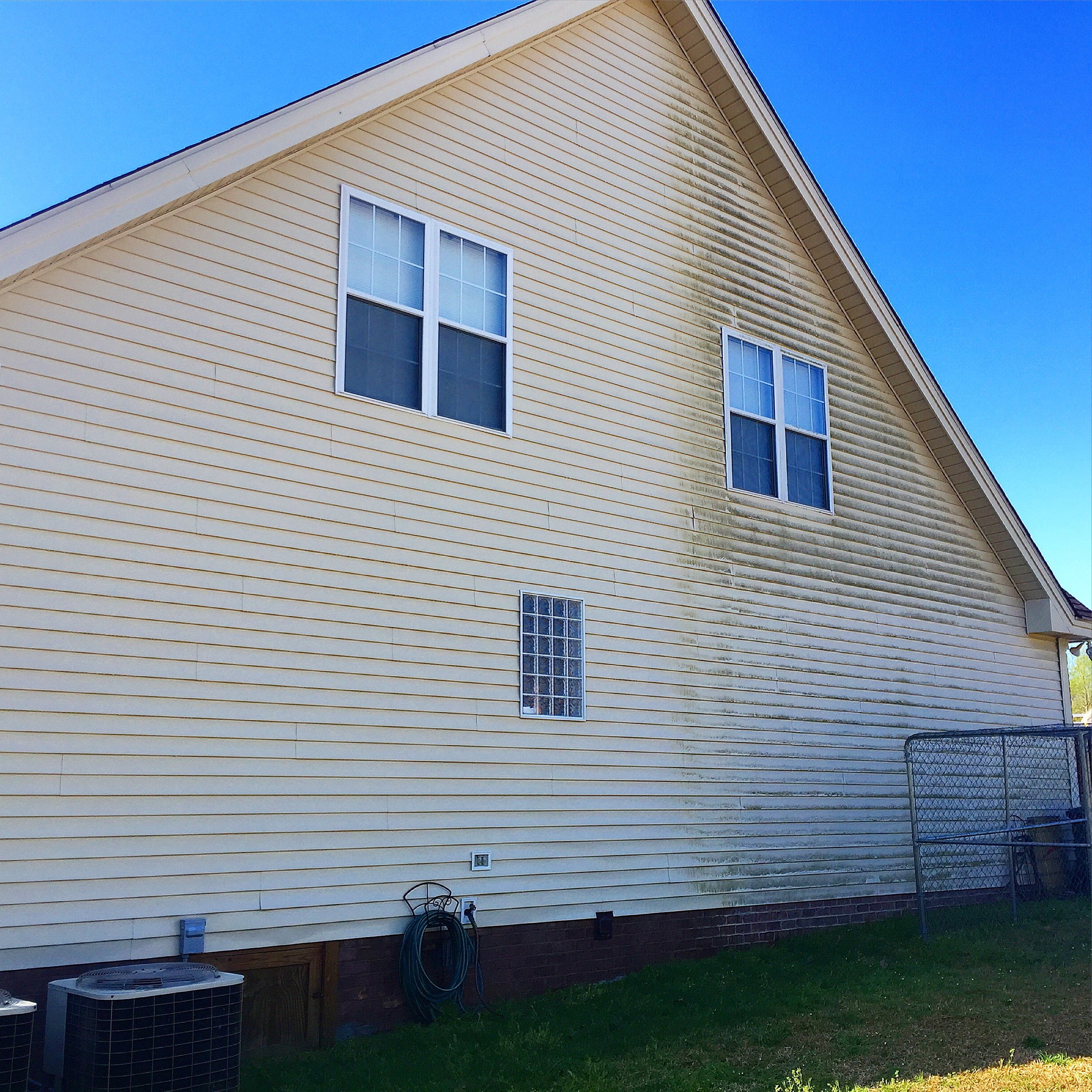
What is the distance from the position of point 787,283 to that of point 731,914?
266 inches

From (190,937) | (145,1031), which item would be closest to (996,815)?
(190,937)

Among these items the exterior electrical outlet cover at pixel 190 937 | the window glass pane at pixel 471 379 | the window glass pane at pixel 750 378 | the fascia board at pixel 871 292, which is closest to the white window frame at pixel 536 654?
the window glass pane at pixel 471 379

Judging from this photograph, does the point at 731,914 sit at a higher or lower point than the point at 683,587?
lower

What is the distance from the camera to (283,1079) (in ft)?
21.6

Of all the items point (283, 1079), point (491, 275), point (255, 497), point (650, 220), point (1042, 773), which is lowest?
point (283, 1079)

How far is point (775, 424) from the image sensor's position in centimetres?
1159

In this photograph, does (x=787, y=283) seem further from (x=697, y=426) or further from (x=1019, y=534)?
(x=1019, y=534)

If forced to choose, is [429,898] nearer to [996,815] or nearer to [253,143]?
[253,143]

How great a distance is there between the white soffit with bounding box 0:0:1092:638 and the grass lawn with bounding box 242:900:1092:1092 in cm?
518

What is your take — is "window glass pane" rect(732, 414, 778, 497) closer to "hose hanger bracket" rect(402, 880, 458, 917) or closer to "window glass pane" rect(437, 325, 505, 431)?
"window glass pane" rect(437, 325, 505, 431)

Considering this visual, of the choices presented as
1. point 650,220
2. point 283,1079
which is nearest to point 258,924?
point 283,1079

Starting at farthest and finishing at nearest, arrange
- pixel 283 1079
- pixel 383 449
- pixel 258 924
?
pixel 383 449, pixel 258 924, pixel 283 1079

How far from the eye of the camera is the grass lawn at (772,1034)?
6492mm

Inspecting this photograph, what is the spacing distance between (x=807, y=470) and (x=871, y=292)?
233 centimetres
